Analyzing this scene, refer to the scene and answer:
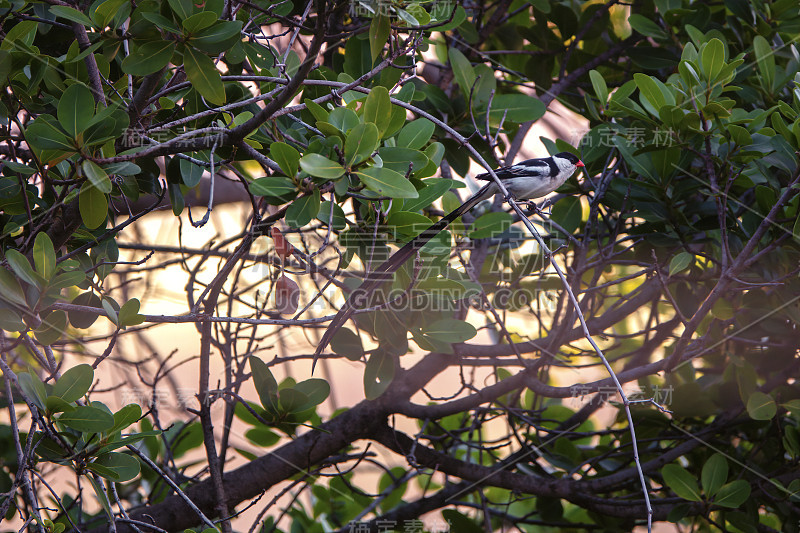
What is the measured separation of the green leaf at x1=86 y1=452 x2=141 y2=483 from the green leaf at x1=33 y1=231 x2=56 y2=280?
20.2 inches

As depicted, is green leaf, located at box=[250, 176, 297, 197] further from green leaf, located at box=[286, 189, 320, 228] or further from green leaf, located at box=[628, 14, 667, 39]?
green leaf, located at box=[628, 14, 667, 39]

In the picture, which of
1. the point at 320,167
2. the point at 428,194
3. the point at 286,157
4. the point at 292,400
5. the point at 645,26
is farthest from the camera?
the point at 645,26

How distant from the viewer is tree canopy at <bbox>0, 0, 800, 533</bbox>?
5.95 feet

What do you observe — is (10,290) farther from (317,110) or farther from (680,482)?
(680,482)

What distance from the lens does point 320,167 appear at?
1675 millimetres

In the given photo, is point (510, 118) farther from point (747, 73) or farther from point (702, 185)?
point (747, 73)

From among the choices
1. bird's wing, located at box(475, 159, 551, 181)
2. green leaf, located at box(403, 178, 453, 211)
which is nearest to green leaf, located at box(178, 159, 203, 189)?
green leaf, located at box(403, 178, 453, 211)

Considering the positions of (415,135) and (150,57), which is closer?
(150,57)

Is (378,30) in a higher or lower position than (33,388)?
higher

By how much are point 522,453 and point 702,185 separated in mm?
1302

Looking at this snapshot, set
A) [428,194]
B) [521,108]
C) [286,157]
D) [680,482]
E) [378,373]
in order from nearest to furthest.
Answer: [286,157]
[428,194]
[378,373]
[680,482]
[521,108]

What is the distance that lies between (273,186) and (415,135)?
515 millimetres

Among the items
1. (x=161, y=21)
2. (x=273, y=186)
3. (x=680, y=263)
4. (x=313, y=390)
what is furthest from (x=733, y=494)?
A: (x=161, y=21)

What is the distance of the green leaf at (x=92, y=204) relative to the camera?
71.9 inches
